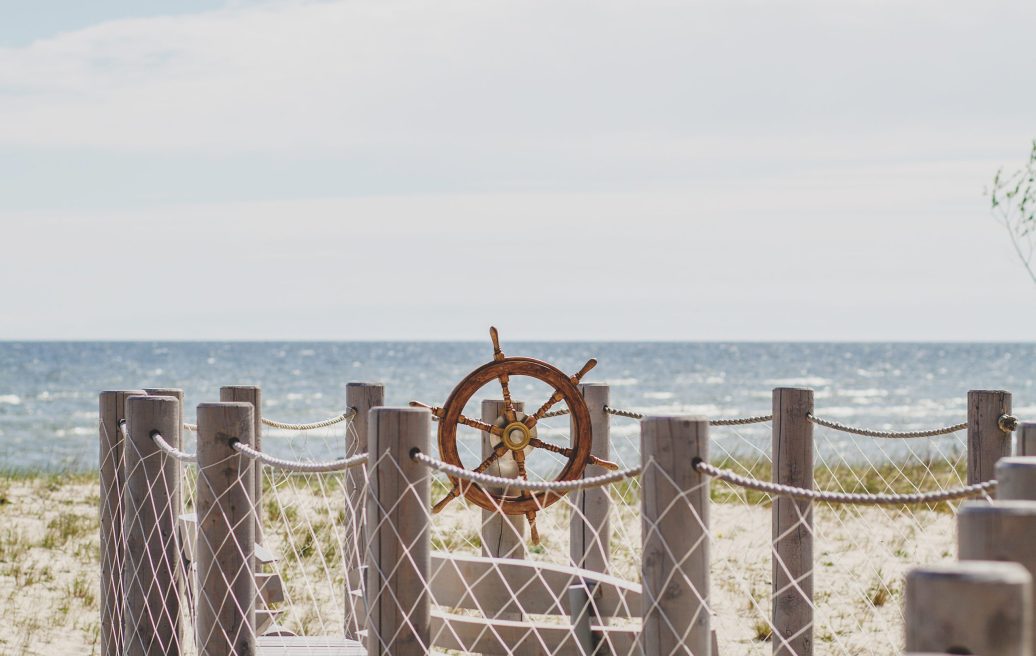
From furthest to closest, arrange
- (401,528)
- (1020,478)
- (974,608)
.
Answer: (401,528), (1020,478), (974,608)

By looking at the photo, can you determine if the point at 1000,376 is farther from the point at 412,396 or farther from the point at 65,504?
the point at 65,504

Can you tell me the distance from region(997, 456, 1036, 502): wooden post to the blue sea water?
61.6 ft

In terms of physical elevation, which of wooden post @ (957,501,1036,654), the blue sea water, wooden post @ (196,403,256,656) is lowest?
the blue sea water

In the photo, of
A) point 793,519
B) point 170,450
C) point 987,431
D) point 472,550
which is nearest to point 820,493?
point 793,519

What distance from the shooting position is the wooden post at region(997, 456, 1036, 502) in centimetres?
232

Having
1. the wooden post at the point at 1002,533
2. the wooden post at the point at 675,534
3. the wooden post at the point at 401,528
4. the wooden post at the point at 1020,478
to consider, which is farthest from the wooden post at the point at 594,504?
the wooden post at the point at 1002,533

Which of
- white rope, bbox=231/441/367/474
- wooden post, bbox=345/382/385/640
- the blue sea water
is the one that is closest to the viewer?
white rope, bbox=231/441/367/474

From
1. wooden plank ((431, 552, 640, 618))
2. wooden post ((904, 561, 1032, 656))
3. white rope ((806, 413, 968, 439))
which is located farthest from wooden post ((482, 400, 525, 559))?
wooden post ((904, 561, 1032, 656))

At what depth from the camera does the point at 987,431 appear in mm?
5223

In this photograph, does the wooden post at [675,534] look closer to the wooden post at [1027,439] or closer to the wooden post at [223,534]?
the wooden post at [1027,439]

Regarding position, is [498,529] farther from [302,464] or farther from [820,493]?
[820,493]

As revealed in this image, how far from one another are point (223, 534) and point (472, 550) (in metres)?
4.63

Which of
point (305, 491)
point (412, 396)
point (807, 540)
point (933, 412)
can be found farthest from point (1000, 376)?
point (807, 540)

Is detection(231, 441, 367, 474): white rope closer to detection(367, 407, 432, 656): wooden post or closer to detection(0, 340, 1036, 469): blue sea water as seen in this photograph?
detection(367, 407, 432, 656): wooden post
